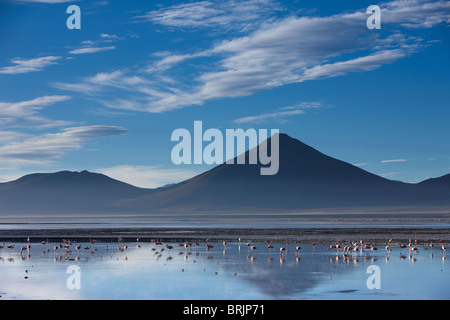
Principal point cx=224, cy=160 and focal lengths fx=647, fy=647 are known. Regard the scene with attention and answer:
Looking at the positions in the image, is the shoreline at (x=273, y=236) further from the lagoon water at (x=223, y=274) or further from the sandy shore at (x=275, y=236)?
the lagoon water at (x=223, y=274)

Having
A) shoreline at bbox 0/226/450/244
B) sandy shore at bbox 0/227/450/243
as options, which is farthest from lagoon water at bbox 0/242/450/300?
sandy shore at bbox 0/227/450/243

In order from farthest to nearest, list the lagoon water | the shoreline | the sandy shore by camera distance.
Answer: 1. the sandy shore
2. the shoreline
3. the lagoon water

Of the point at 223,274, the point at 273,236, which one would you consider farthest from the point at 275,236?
the point at 223,274

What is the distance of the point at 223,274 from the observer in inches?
1079

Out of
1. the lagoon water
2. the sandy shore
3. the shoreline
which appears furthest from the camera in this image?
the sandy shore

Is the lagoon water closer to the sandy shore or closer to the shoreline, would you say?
the shoreline

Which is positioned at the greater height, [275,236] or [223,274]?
[275,236]

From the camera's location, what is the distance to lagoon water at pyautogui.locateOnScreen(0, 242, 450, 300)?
2191 centimetres

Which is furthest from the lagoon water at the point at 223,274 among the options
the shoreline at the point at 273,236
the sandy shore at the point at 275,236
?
the sandy shore at the point at 275,236

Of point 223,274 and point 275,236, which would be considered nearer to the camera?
point 223,274

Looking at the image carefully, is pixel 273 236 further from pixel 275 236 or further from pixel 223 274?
pixel 223 274

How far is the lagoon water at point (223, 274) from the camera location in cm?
2191

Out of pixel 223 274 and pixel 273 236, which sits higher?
pixel 273 236
